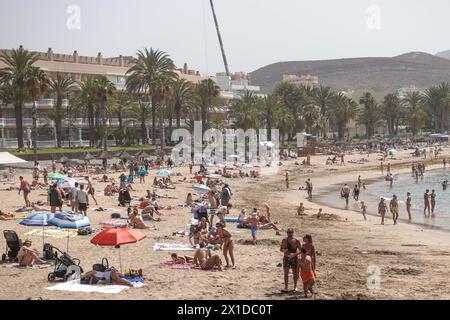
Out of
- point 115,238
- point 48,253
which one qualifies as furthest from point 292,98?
point 115,238

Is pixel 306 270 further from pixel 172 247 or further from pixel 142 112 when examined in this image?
pixel 142 112

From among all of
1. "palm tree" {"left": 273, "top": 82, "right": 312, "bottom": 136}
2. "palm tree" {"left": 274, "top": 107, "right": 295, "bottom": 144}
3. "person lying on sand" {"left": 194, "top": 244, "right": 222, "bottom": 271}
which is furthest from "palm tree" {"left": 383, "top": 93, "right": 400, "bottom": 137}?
"person lying on sand" {"left": 194, "top": 244, "right": 222, "bottom": 271}

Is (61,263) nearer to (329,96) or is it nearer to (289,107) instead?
(289,107)

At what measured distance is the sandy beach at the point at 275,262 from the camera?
11211 millimetres

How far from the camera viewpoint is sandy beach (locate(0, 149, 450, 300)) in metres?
11.2

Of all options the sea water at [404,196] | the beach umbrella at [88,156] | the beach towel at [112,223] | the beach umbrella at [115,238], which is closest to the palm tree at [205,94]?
the beach umbrella at [88,156]

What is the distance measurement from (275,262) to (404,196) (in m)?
26.2

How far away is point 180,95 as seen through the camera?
208 feet

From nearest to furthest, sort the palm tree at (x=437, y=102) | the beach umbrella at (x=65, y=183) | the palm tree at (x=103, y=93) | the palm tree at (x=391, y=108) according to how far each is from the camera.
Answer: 1. the beach umbrella at (x=65, y=183)
2. the palm tree at (x=103, y=93)
3. the palm tree at (x=391, y=108)
4. the palm tree at (x=437, y=102)

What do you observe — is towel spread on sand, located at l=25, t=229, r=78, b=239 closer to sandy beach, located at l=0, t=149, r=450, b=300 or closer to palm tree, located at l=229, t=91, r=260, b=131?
sandy beach, located at l=0, t=149, r=450, b=300

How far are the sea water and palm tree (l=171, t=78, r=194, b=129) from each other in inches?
953

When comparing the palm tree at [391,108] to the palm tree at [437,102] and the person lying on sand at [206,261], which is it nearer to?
the palm tree at [437,102]

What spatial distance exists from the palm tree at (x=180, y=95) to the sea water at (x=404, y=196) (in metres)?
24.2

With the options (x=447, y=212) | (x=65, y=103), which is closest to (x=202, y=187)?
(x=447, y=212)
